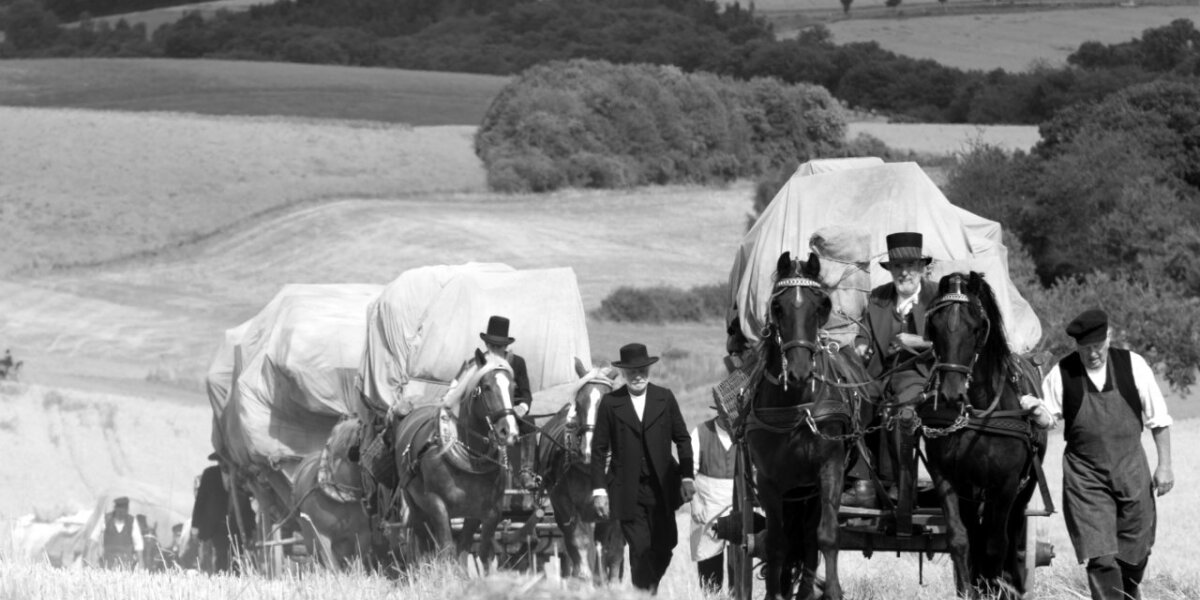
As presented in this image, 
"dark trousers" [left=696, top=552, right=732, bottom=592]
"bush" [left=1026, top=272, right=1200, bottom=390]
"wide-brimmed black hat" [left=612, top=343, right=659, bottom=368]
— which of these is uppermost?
"wide-brimmed black hat" [left=612, top=343, right=659, bottom=368]

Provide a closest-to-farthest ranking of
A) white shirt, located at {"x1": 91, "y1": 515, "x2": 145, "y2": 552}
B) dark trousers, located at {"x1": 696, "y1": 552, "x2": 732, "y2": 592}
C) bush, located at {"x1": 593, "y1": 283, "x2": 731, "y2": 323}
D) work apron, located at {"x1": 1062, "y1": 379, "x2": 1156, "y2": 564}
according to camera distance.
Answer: work apron, located at {"x1": 1062, "y1": 379, "x2": 1156, "y2": 564} < dark trousers, located at {"x1": 696, "y1": 552, "x2": 732, "y2": 592} < white shirt, located at {"x1": 91, "y1": 515, "x2": 145, "y2": 552} < bush, located at {"x1": 593, "y1": 283, "x2": 731, "y2": 323}

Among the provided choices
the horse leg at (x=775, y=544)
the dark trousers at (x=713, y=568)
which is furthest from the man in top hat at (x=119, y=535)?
the horse leg at (x=775, y=544)

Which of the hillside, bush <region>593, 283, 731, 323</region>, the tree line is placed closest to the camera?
bush <region>593, 283, 731, 323</region>

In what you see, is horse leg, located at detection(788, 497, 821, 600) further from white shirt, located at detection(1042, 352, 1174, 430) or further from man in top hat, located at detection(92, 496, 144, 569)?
man in top hat, located at detection(92, 496, 144, 569)

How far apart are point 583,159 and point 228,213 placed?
43.8 feet

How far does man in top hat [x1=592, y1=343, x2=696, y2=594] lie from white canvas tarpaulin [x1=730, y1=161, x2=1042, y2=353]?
2.70 ft

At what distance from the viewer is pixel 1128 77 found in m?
88.6

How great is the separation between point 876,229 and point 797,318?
2.82 meters

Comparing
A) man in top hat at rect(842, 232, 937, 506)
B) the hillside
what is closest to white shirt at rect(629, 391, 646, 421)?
man in top hat at rect(842, 232, 937, 506)

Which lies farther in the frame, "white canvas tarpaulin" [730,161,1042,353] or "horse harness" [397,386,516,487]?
"horse harness" [397,386,516,487]

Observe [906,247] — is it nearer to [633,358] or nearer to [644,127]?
[633,358]

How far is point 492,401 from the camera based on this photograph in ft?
47.4

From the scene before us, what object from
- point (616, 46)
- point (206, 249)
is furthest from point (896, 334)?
point (616, 46)

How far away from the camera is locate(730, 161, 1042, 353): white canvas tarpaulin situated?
43.1 feet
